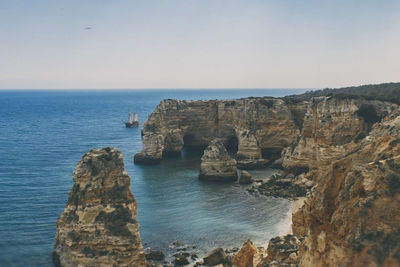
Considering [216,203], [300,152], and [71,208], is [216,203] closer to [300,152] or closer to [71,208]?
[300,152]

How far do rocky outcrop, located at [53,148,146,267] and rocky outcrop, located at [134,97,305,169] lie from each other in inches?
1337

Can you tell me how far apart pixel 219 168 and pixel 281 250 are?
3149cm

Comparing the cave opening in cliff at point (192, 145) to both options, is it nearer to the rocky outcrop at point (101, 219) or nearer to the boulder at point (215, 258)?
the boulder at point (215, 258)

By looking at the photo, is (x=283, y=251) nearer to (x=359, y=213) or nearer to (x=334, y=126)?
(x=359, y=213)

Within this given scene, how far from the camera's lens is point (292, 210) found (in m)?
36.6

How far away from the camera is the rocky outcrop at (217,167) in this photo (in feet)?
157

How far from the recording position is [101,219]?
2102cm

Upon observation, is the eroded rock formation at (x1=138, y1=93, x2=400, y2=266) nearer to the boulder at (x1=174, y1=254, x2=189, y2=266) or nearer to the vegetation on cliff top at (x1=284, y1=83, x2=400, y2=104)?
the vegetation on cliff top at (x1=284, y1=83, x2=400, y2=104)

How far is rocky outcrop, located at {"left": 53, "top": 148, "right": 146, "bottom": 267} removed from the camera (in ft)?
67.4

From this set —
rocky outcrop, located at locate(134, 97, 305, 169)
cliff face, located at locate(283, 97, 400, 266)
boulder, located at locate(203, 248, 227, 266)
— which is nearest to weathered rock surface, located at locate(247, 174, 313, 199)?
rocky outcrop, located at locate(134, 97, 305, 169)

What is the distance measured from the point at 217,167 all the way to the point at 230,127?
59.7 ft

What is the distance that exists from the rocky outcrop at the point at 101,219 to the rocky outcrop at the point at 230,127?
34.0m

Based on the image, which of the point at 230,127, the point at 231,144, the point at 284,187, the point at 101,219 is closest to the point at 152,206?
the point at 284,187

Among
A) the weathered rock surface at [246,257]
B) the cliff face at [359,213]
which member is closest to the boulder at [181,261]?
the weathered rock surface at [246,257]
